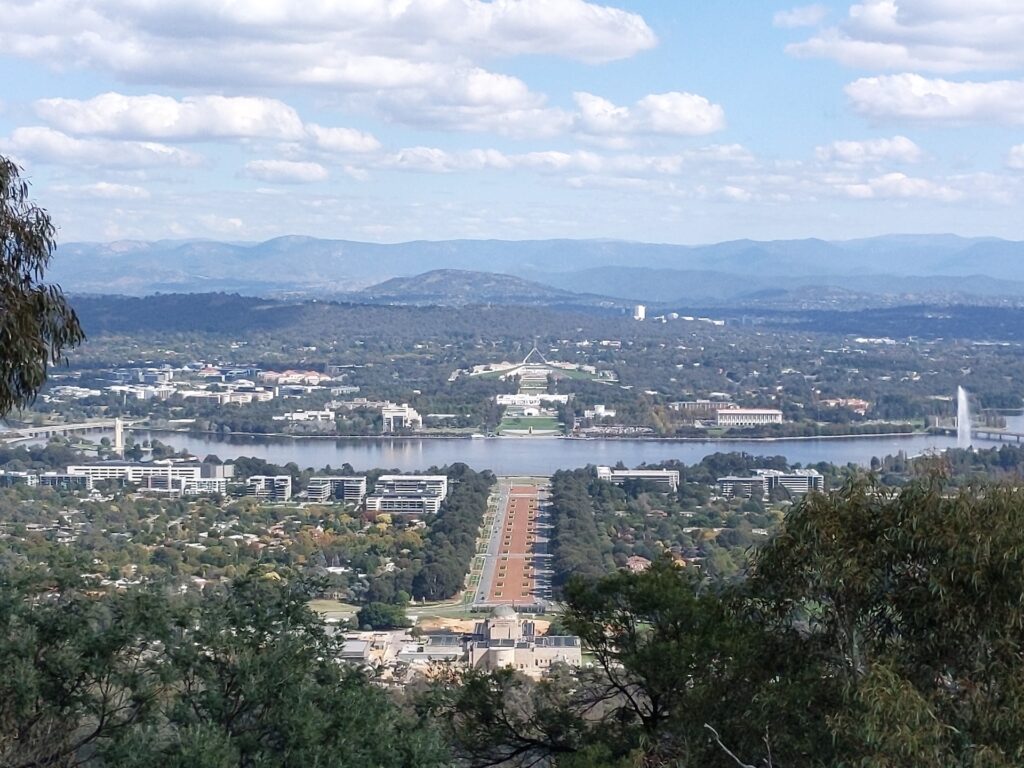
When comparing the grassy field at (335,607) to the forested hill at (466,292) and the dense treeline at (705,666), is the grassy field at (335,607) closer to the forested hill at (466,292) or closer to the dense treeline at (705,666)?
the dense treeline at (705,666)

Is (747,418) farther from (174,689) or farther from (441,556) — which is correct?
(174,689)

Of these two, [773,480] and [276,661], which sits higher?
[276,661]

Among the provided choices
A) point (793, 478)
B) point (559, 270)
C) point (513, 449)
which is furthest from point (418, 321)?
point (559, 270)

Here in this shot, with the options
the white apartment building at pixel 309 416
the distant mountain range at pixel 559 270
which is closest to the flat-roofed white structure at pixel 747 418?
the white apartment building at pixel 309 416

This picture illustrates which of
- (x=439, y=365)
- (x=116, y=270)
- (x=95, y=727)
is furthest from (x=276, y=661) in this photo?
(x=116, y=270)

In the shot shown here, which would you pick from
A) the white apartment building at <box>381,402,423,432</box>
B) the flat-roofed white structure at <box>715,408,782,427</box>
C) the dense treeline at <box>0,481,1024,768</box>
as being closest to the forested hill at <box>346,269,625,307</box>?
the white apartment building at <box>381,402,423,432</box>

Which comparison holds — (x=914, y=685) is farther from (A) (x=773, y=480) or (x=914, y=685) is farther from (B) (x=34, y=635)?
(A) (x=773, y=480)
